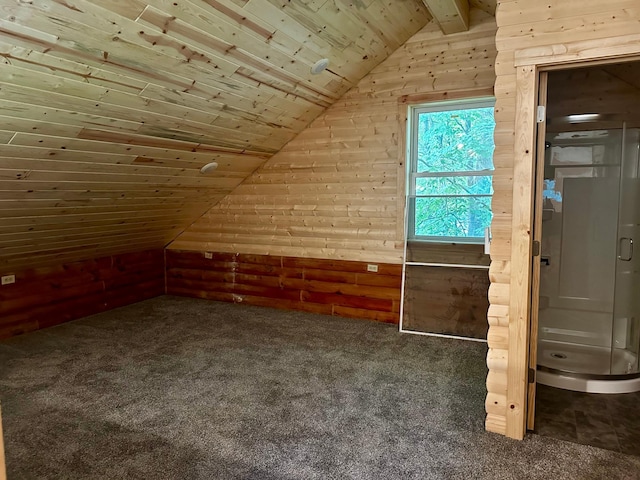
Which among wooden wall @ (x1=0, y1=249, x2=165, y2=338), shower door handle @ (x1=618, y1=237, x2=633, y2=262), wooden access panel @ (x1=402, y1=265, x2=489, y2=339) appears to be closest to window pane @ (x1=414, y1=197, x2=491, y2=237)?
Result: wooden access panel @ (x1=402, y1=265, x2=489, y2=339)

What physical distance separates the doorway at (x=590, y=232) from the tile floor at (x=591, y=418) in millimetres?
90

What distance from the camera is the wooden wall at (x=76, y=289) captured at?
3.88 metres

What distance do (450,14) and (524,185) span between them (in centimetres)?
172

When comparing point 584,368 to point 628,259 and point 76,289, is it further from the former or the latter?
point 76,289

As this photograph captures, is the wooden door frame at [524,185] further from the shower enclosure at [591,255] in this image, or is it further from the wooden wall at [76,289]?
the wooden wall at [76,289]

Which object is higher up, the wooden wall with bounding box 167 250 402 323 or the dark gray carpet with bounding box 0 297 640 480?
the wooden wall with bounding box 167 250 402 323

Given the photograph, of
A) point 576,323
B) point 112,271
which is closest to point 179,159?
point 112,271

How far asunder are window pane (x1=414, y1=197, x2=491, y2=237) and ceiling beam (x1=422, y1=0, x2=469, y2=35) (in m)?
1.40

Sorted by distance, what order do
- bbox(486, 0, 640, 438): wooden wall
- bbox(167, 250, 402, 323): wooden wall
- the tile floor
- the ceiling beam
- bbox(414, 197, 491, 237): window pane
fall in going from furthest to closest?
bbox(167, 250, 402, 323): wooden wall → bbox(414, 197, 491, 237): window pane → the ceiling beam → the tile floor → bbox(486, 0, 640, 438): wooden wall

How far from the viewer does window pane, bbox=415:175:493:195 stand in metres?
3.78

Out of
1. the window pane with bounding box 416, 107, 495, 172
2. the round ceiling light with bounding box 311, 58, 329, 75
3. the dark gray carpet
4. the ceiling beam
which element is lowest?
the dark gray carpet

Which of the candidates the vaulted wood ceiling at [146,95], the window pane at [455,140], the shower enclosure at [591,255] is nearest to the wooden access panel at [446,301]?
the shower enclosure at [591,255]

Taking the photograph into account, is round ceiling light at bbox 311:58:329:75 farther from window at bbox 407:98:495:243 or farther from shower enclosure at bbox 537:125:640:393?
shower enclosure at bbox 537:125:640:393

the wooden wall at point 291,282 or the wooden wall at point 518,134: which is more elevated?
the wooden wall at point 518,134
